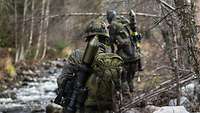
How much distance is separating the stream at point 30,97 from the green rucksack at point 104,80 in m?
6.89

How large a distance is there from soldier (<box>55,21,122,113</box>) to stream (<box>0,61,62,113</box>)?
6.17 metres

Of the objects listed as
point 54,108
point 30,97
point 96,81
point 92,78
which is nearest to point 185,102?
point 54,108

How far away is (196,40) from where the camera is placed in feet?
19.7

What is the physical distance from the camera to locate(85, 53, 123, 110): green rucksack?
5.50m

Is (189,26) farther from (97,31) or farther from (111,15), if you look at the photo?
(111,15)

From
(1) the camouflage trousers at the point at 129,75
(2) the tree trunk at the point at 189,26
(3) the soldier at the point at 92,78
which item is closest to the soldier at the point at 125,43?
(1) the camouflage trousers at the point at 129,75

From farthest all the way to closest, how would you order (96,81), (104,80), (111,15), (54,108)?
(111,15)
(54,108)
(96,81)
(104,80)

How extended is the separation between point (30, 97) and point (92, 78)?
1094 cm

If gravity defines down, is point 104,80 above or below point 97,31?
below

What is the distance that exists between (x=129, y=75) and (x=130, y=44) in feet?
2.69

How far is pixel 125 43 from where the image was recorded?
10648 mm

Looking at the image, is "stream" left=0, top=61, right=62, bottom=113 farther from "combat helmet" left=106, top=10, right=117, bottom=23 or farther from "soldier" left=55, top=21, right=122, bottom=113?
"soldier" left=55, top=21, right=122, bottom=113

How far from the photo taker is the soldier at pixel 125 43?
34.3ft

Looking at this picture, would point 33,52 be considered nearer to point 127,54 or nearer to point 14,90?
point 14,90
